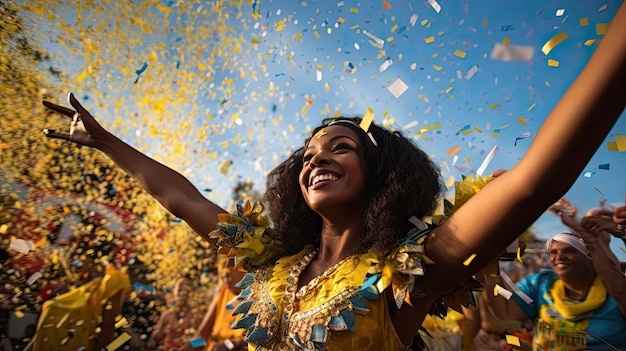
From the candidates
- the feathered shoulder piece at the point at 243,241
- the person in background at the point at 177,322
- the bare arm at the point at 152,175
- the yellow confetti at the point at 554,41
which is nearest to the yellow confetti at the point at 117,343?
the bare arm at the point at 152,175

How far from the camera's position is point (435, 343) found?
368 centimetres

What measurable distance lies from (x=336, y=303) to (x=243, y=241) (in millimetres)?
640

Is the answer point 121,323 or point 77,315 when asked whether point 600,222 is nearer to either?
point 77,315

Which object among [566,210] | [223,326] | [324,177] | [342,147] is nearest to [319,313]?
[324,177]

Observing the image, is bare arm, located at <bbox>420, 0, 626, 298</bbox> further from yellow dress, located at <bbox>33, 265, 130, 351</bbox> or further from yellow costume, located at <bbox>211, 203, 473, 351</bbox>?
yellow dress, located at <bbox>33, 265, 130, 351</bbox>

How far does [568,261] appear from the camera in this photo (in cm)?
331

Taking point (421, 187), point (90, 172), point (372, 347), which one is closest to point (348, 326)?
point (372, 347)

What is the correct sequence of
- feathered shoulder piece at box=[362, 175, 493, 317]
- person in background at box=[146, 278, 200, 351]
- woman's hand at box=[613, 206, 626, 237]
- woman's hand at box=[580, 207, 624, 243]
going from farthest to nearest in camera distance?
person in background at box=[146, 278, 200, 351] < woman's hand at box=[580, 207, 624, 243] < woman's hand at box=[613, 206, 626, 237] < feathered shoulder piece at box=[362, 175, 493, 317]

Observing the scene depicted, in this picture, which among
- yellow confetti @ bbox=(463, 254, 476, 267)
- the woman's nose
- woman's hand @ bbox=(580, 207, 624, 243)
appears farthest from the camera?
woman's hand @ bbox=(580, 207, 624, 243)

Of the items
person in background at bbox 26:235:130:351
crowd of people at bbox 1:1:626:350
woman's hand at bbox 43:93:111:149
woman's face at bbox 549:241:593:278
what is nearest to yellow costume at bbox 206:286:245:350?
person in background at bbox 26:235:130:351

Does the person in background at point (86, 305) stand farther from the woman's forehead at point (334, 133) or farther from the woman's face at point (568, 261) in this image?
the woman's face at point (568, 261)

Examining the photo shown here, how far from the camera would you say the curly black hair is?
5.66ft

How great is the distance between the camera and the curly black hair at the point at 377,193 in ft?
5.66

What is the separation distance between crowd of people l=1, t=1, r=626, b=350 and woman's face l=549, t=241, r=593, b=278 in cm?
18
